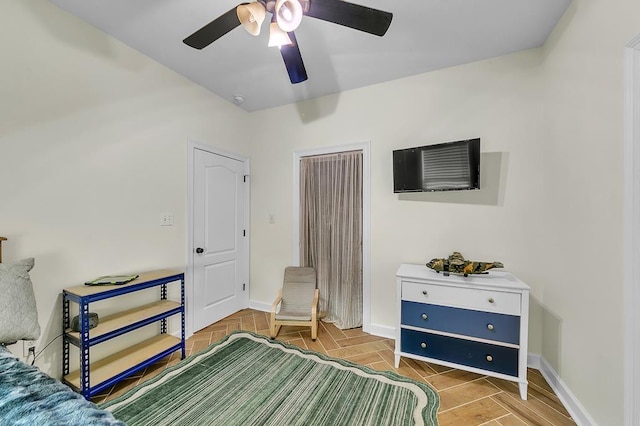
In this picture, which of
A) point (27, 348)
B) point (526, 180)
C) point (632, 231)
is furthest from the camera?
point (526, 180)

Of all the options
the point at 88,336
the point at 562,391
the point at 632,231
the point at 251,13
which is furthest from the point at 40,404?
the point at 562,391

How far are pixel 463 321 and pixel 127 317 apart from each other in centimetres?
268

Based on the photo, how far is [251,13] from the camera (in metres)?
1.40

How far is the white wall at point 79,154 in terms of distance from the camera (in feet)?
5.42

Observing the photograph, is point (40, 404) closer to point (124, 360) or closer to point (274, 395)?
point (274, 395)

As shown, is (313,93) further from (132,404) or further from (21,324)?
(132,404)

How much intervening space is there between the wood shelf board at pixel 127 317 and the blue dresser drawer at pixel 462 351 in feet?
6.94

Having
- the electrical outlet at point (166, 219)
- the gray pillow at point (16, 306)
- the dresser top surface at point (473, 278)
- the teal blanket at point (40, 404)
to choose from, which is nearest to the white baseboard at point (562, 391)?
the dresser top surface at point (473, 278)

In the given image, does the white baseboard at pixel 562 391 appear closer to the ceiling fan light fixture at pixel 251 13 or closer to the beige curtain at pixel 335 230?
the beige curtain at pixel 335 230

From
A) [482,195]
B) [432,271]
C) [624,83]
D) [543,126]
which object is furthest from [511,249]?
[624,83]

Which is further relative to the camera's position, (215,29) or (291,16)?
(215,29)

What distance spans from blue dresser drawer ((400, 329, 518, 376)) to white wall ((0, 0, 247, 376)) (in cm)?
243

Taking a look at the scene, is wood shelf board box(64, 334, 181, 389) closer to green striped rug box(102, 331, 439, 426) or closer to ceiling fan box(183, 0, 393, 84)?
green striped rug box(102, 331, 439, 426)

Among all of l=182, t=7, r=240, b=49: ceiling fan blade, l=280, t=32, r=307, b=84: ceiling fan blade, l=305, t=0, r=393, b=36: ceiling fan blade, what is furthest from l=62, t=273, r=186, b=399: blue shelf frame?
l=305, t=0, r=393, b=36: ceiling fan blade
